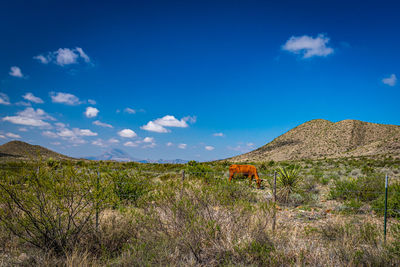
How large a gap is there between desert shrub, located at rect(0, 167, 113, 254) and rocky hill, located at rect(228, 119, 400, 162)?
64794 millimetres

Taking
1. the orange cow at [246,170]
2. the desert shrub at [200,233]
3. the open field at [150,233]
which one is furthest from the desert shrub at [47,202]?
the orange cow at [246,170]

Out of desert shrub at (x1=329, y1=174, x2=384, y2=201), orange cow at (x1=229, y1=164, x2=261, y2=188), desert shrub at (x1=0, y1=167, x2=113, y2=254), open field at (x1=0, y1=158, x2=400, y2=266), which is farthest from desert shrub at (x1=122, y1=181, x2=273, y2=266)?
orange cow at (x1=229, y1=164, x2=261, y2=188)

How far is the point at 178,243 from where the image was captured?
471 cm

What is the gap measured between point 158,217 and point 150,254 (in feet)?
2.54

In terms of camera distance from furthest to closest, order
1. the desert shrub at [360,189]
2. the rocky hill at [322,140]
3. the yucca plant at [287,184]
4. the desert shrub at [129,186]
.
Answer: the rocky hill at [322,140]
the yucca plant at [287,184]
the desert shrub at [360,189]
the desert shrub at [129,186]

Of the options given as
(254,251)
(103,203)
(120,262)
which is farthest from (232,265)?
(103,203)

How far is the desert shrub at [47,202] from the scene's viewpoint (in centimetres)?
455

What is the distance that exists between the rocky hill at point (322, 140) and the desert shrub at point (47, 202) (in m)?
64.8

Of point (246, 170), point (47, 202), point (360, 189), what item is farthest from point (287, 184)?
point (47, 202)

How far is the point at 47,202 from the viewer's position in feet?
15.3

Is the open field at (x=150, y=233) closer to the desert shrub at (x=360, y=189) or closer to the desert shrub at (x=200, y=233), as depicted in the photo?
the desert shrub at (x=200, y=233)

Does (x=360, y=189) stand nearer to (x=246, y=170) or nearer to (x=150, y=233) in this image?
(x=246, y=170)

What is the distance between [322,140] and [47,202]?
81331mm

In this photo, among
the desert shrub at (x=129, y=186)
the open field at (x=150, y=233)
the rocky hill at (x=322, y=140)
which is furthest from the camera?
the rocky hill at (x=322, y=140)
